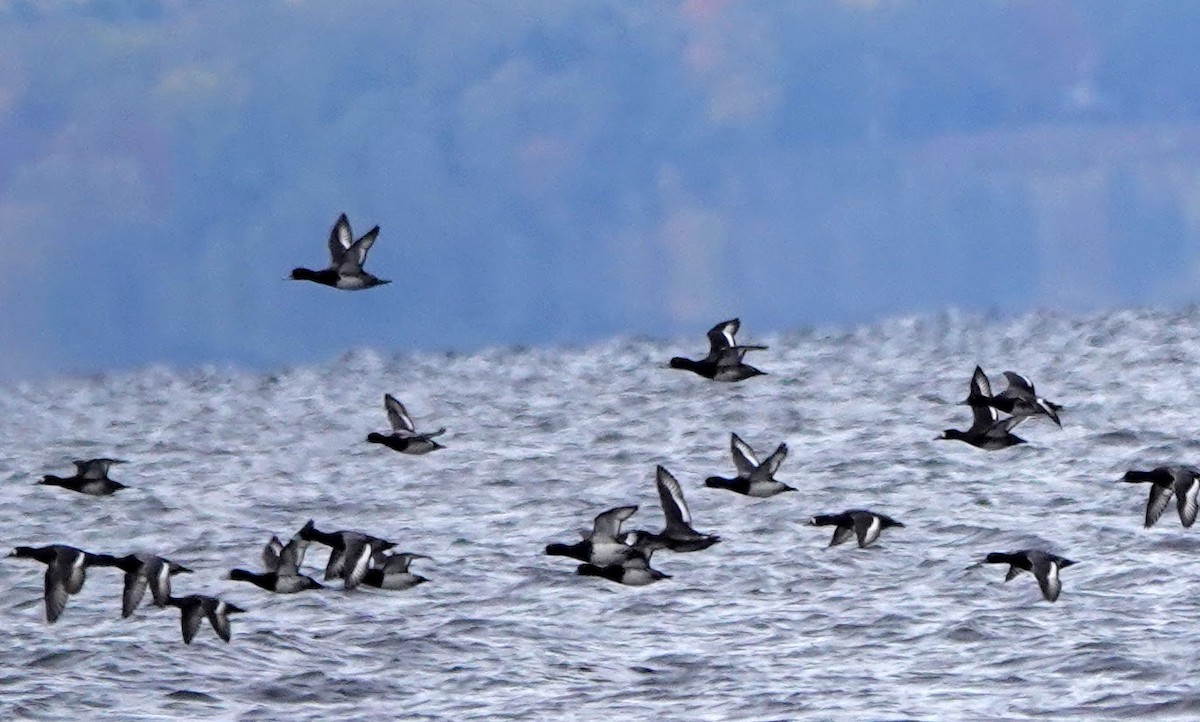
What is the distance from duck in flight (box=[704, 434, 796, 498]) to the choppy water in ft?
7.02

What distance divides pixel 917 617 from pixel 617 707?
4693mm

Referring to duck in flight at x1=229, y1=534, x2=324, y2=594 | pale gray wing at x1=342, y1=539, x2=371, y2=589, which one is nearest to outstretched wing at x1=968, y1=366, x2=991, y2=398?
pale gray wing at x1=342, y1=539, x2=371, y2=589

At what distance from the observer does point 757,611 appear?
2555cm

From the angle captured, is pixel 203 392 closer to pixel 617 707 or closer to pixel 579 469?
pixel 579 469

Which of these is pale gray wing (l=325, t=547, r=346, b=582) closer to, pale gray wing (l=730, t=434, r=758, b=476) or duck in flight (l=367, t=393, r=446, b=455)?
duck in flight (l=367, t=393, r=446, b=455)

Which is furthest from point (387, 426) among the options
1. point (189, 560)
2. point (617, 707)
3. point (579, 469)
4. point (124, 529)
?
point (617, 707)

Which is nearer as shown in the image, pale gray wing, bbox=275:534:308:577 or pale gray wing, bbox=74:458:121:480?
pale gray wing, bbox=275:534:308:577

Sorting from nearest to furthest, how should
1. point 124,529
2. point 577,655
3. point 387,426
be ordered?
point 577,655, point 124,529, point 387,426

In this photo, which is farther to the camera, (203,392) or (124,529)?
(203,392)

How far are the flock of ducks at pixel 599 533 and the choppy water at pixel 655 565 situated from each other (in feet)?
6.05

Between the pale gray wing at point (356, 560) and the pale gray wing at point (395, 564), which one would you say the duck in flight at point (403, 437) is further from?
the pale gray wing at point (395, 564)

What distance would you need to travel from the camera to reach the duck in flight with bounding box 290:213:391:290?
1947cm

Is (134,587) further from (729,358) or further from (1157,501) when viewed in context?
(1157,501)

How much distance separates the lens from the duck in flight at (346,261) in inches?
766
